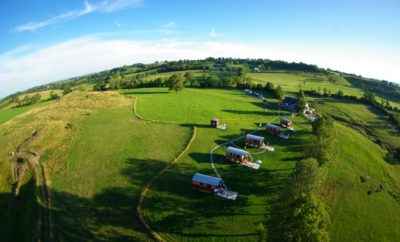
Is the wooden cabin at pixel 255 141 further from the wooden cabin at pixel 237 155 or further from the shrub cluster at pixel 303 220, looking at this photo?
the shrub cluster at pixel 303 220

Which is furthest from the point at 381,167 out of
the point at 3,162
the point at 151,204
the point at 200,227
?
the point at 3,162

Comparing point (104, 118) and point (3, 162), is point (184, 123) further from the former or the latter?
point (3, 162)

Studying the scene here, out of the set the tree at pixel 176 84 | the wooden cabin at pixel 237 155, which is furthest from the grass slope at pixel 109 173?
the tree at pixel 176 84

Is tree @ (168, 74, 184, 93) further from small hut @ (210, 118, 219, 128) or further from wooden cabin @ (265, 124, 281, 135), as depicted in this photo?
wooden cabin @ (265, 124, 281, 135)

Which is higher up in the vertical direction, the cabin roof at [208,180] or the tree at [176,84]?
the tree at [176,84]

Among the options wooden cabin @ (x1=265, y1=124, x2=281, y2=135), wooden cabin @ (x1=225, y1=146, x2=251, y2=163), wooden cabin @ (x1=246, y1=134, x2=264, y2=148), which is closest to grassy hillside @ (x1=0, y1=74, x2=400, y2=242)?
wooden cabin @ (x1=225, y1=146, x2=251, y2=163)

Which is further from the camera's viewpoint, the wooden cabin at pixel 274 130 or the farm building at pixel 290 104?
the farm building at pixel 290 104

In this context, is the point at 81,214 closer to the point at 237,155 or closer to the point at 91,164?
the point at 91,164
